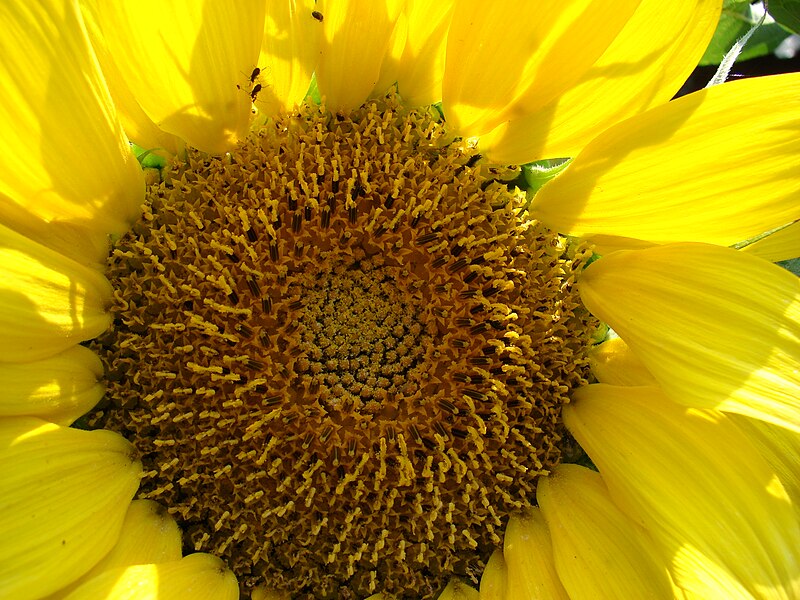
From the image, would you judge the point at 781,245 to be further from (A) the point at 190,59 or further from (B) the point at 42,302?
(B) the point at 42,302

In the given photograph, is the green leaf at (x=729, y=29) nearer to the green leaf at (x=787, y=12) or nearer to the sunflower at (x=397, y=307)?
the green leaf at (x=787, y=12)

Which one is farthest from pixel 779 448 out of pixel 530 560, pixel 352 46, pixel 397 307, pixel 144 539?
pixel 144 539

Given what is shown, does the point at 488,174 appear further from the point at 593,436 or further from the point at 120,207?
the point at 120,207

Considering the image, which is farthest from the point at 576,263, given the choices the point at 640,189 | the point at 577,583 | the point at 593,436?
the point at 577,583

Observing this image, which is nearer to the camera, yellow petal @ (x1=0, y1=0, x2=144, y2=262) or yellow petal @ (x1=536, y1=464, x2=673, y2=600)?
yellow petal @ (x1=0, y1=0, x2=144, y2=262)

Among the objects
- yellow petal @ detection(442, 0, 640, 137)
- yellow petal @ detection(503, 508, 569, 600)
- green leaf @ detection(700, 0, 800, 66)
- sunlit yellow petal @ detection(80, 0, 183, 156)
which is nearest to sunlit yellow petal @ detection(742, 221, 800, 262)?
yellow petal @ detection(442, 0, 640, 137)

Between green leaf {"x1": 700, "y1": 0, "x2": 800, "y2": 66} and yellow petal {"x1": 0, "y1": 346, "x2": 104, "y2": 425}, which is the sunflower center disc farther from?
green leaf {"x1": 700, "y1": 0, "x2": 800, "y2": 66}
